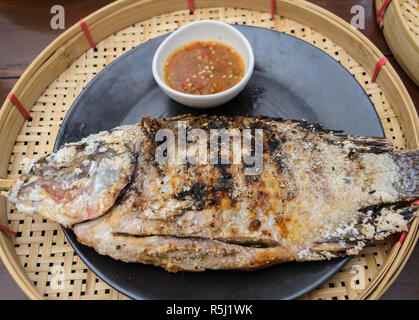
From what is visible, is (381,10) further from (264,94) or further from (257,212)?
(257,212)

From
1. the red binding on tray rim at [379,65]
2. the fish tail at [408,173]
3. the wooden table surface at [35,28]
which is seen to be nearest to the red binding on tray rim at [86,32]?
the wooden table surface at [35,28]

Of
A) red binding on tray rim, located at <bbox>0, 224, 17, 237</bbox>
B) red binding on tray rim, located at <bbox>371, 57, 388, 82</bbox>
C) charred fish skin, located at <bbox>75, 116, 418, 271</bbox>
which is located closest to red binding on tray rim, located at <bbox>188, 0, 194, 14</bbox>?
red binding on tray rim, located at <bbox>371, 57, 388, 82</bbox>

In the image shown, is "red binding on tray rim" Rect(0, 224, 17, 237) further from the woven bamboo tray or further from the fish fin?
the woven bamboo tray

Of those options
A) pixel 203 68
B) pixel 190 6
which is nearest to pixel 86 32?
pixel 190 6

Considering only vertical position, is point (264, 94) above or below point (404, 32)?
below

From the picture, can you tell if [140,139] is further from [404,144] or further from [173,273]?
[404,144]
